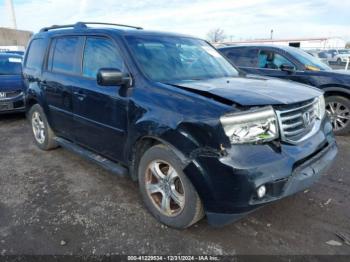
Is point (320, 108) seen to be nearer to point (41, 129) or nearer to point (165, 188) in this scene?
point (165, 188)

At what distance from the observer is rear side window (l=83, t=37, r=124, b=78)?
10.8ft

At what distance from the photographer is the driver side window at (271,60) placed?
6355 mm

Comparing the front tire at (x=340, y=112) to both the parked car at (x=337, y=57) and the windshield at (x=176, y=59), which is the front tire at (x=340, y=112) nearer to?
the windshield at (x=176, y=59)

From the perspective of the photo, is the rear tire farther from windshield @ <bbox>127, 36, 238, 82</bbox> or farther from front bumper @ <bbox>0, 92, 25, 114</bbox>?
windshield @ <bbox>127, 36, 238, 82</bbox>

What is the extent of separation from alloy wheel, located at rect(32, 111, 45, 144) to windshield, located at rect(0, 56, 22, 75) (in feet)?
11.0

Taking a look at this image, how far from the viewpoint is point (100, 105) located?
11.0ft

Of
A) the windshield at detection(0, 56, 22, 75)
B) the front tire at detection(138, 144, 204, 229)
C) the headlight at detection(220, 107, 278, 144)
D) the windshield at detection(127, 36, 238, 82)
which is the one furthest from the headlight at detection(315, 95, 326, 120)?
the windshield at detection(0, 56, 22, 75)

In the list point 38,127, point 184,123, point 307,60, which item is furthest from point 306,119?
point 38,127

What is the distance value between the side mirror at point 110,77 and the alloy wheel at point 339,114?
15.0 ft

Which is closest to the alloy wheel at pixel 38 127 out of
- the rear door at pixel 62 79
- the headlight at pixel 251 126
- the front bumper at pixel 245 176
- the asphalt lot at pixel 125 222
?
the rear door at pixel 62 79

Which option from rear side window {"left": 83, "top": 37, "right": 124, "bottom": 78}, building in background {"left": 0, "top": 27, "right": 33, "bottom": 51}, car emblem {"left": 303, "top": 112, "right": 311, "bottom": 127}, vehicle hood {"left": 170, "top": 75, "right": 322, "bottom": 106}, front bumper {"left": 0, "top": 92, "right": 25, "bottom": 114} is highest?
building in background {"left": 0, "top": 27, "right": 33, "bottom": 51}

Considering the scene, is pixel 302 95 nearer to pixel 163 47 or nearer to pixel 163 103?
pixel 163 103

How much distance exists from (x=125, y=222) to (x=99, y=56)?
192 centimetres

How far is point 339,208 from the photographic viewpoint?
126 inches
